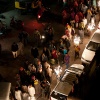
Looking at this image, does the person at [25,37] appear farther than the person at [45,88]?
Yes

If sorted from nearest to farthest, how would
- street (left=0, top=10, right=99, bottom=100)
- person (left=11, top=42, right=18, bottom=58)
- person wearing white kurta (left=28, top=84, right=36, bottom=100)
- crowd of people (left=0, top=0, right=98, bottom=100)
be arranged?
person wearing white kurta (left=28, top=84, right=36, bottom=100)
crowd of people (left=0, top=0, right=98, bottom=100)
street (left=0, top=10, right=99, bottom=100)
person (left=11, top=42, right=18, bottom=58)

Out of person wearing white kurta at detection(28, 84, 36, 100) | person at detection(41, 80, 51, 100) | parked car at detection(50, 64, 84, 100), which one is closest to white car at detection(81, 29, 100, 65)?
parked car at detection(50, 64, 84, 100)

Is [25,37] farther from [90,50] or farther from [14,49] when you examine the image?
[90,50]

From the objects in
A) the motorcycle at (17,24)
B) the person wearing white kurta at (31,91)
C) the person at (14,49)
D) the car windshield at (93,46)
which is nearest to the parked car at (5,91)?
the person wearing white kurta at (31,91)

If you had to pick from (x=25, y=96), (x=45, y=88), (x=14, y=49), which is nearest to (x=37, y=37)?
(x=14, y=49)

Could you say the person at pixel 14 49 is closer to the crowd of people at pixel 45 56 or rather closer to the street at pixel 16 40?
the crowd of people at pixel 45 56

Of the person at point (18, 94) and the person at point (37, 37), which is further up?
the person at point (37, 37)

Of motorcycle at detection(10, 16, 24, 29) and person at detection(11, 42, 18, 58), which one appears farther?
motorcycle at detection(10, 16, 24, 29)

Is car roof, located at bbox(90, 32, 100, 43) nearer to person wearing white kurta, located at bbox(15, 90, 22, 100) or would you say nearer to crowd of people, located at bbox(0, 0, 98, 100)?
crowd of people, located at bbox(0, 0, 98, 100)

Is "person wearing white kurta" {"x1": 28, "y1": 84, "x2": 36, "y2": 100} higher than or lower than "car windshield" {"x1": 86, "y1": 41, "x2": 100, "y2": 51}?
lower

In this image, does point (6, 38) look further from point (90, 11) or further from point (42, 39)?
point (90, 11)

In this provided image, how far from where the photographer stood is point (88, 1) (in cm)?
2698

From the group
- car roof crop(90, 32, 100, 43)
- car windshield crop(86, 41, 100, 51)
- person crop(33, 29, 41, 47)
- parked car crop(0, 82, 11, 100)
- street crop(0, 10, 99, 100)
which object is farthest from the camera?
person crop(33, 29, 41, 47)

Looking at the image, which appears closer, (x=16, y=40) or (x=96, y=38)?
(x=96, y=38)
